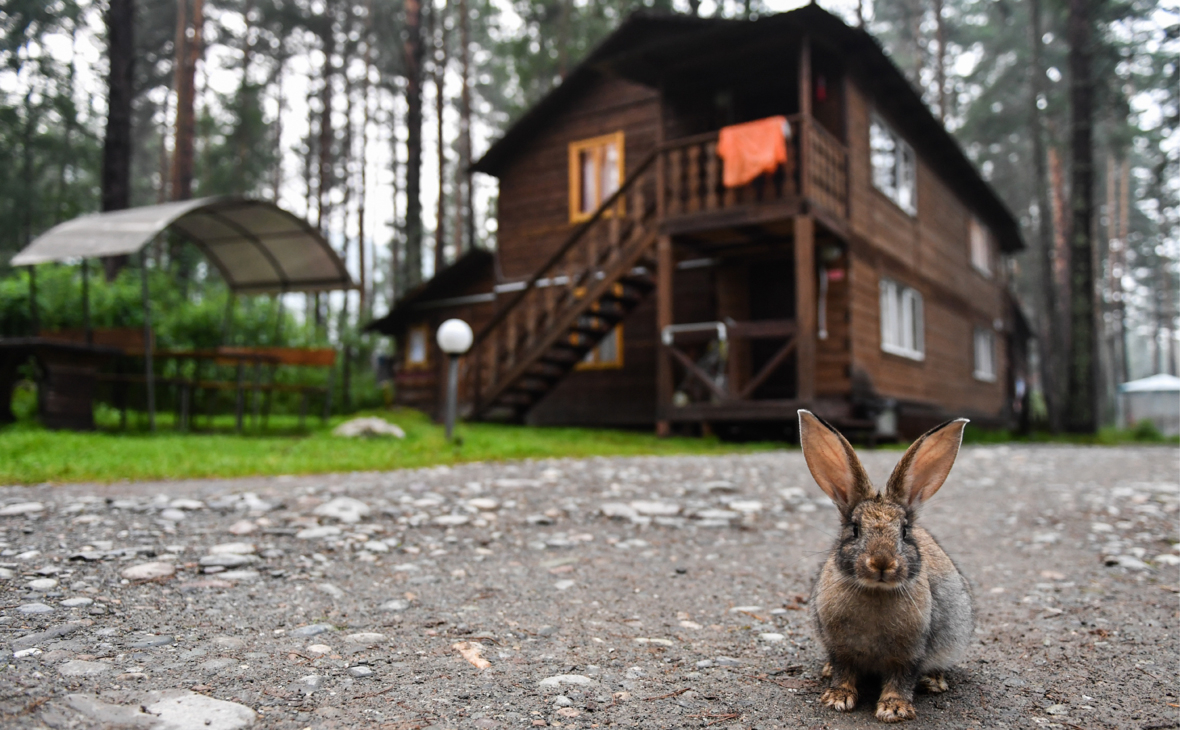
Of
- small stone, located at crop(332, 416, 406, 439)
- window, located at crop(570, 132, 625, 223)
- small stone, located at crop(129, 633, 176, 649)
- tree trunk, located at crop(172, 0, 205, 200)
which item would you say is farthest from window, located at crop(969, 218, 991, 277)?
small stone, located at crop(129, 633, 176, 649)

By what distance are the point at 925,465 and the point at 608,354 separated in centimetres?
1435

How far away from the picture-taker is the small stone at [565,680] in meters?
2.76

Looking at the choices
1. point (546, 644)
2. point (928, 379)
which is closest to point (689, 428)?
point (928, 379)

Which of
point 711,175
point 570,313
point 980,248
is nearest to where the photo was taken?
point 711,175

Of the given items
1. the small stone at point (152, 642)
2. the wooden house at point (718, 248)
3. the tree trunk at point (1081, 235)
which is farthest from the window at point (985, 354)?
the small stone at point (152, 642)

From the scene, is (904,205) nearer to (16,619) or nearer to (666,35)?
(666,35)

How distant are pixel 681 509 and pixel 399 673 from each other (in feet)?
11.7

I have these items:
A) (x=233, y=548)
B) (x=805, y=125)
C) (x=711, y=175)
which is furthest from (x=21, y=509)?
(x=805, y=125)

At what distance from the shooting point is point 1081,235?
18859mm

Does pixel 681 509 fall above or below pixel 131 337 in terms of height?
below

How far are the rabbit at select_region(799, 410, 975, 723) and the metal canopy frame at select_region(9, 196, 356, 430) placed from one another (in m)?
9.21

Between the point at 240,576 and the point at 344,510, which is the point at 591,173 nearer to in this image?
the point at 344,510

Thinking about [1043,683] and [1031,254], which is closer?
[1043,683]

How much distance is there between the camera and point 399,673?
2.81 meters
